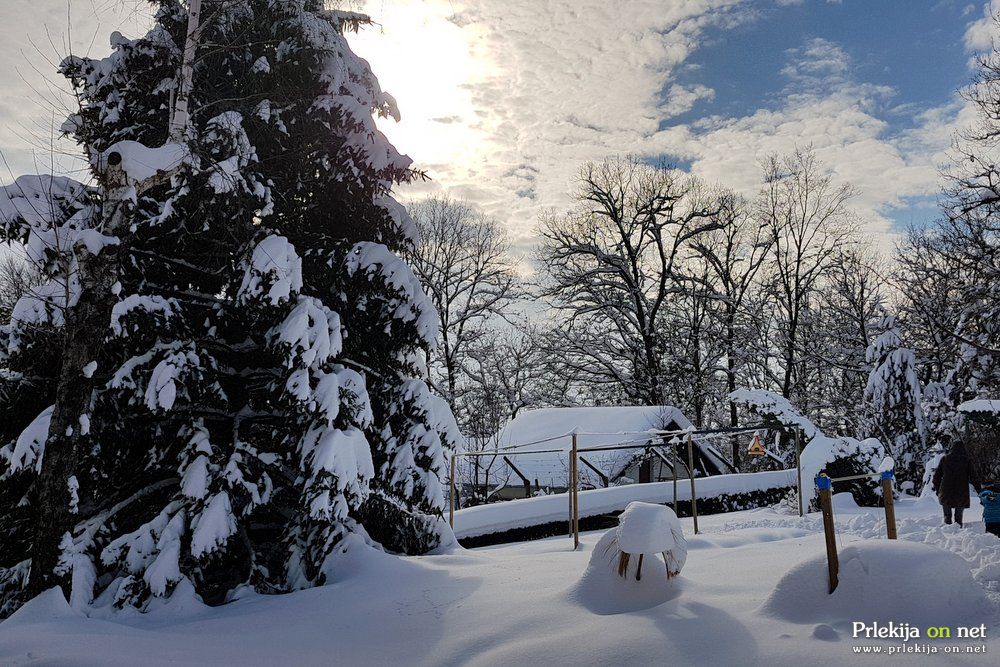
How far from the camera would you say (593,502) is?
1446 cm

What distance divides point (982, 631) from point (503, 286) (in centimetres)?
2679

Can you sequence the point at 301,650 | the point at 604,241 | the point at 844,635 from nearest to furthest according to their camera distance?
the point at 844,635, the point at 301,650, the point at 604,241

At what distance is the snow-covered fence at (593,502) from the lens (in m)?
13.3

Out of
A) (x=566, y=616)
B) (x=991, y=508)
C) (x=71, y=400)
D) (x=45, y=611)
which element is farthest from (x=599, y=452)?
(x=45, y=611)

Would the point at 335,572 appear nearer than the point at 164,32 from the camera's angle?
Yes

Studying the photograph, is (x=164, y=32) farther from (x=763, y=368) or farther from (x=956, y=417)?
(x=763, y=368)

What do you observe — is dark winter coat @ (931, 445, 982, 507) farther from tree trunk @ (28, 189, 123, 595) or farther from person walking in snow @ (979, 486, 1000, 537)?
tree trunk @ (28, 189, 123, 595)

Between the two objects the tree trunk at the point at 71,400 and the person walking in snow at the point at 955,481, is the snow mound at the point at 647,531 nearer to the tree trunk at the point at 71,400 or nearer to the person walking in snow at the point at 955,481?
the tree trunk at the point at 71,400

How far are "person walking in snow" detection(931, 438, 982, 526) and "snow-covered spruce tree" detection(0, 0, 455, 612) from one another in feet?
28.6

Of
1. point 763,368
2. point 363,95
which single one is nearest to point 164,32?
point 363,95

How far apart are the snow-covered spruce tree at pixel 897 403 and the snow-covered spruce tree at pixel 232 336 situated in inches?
700

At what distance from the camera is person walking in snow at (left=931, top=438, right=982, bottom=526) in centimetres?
1109

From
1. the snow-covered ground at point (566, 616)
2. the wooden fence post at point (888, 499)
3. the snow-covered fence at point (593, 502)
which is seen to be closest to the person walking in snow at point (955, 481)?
the snow-covered fence at point (593, 502)

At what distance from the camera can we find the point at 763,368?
2948 cm
